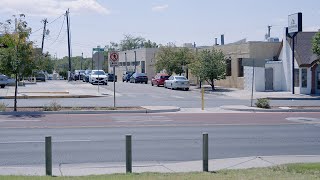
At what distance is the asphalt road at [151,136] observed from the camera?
1398 cm

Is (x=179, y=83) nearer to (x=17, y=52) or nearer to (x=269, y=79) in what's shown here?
(x=269, y=79)

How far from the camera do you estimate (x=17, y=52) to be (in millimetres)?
25562

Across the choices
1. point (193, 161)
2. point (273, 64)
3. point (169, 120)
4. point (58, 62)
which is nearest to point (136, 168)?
point (193, 161)

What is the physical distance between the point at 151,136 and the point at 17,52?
34.4 ft

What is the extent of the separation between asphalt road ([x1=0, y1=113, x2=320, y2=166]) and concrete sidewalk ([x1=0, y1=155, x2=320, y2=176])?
0.70m

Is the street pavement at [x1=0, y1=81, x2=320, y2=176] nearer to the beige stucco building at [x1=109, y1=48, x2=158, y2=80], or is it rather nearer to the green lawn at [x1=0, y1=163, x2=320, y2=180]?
the green lawn at [x1=0, y1=163, x2=320, y2=180]

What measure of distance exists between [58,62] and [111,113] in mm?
158965

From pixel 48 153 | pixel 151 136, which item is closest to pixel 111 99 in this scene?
pixel 151 136

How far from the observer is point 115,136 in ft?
58.0

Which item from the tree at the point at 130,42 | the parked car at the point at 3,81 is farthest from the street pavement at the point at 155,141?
the tree at the point at 130,42

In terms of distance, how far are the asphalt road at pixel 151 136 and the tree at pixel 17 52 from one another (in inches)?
97.4

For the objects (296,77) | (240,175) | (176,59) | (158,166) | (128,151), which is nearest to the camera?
(240,175)

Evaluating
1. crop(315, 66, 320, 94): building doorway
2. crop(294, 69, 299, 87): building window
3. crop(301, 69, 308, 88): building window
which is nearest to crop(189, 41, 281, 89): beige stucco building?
crop(294, 69, 299, 87): building window

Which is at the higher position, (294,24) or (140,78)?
(294,24)
